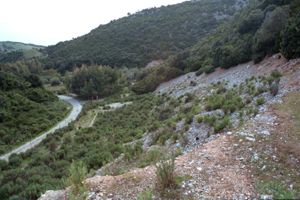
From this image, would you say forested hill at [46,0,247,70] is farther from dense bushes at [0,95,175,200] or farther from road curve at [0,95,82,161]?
dense bushes at [0,95,175,200]

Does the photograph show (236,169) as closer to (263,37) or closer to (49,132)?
(263,37)

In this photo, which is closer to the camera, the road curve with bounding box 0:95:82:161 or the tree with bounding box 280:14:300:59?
the tree with bounding box 280:14:300:59

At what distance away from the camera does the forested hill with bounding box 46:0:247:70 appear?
253 feet

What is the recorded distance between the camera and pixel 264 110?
36.7 feet

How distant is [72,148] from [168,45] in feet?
184

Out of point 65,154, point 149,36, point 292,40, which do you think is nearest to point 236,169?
point 292,40

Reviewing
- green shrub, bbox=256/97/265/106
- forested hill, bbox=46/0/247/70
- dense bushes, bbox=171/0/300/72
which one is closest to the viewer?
green shrub, bbox=256/97/265/106

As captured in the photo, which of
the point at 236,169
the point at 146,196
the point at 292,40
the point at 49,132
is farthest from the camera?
the point at 49,132

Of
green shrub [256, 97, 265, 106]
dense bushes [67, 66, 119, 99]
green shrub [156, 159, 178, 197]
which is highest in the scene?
green shrub [156, 159, 178, 197]

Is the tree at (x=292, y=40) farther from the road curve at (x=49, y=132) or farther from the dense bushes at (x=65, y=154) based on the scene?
the road curve at (x=49, y=132)

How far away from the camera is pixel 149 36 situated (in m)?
82.9

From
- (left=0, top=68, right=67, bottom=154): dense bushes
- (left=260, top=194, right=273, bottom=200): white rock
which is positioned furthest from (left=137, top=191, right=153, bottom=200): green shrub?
(left=0, top=68, right=67, bottom=154): dense bushes

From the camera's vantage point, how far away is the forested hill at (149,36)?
7700cm

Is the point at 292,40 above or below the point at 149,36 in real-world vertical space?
above
